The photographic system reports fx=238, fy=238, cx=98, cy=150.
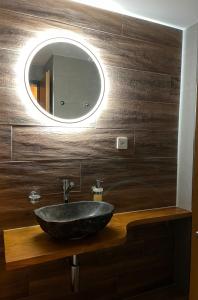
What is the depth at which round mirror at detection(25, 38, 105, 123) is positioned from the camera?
1479 mm

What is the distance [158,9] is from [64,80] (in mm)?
852

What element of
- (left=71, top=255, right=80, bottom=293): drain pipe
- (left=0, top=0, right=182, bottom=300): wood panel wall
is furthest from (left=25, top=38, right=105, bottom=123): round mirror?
(left=71, top=255, right=80, bottom=293): drain pipe

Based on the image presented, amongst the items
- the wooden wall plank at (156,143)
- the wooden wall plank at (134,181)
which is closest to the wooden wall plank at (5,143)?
the wooden wall plank at (134,181)

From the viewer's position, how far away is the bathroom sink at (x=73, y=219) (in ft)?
3.74

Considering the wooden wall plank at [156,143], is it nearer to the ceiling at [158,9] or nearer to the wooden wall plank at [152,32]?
the wooden wall plank at [152,32]

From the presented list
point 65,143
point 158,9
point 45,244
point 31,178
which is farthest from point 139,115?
point 45,244

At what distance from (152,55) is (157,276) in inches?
70.6

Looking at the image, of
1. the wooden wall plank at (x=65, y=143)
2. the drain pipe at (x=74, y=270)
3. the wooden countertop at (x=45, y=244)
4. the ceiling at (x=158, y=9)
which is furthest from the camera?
the ceiling at (x=158, y=9)

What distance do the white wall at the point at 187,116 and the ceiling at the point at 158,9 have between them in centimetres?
16

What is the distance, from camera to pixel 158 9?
1686 millimetres

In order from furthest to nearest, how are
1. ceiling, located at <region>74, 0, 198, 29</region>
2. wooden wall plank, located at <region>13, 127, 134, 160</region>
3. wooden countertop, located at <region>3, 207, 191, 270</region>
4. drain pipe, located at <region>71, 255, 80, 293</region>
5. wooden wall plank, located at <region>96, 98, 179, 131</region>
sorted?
wooden wall plank, located at <region>96, 98, 179, 131</region>, ceiling, located at <region>74, 0, 198, 29</region>, wooden wall plank, located at <region>13, 127, 134, 160</region>, drain pipe, located at <region>71, 255, 80, 293</region>, wooden countertop, located at <region>3, 207, 191, 270</region>

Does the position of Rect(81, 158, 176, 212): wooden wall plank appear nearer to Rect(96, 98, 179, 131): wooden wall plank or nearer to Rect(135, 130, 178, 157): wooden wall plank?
Rect(135, 130, 178, 157): wooden wall plank

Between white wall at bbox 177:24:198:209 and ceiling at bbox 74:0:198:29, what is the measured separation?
0.53 feet

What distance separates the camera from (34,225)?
1509 mm
